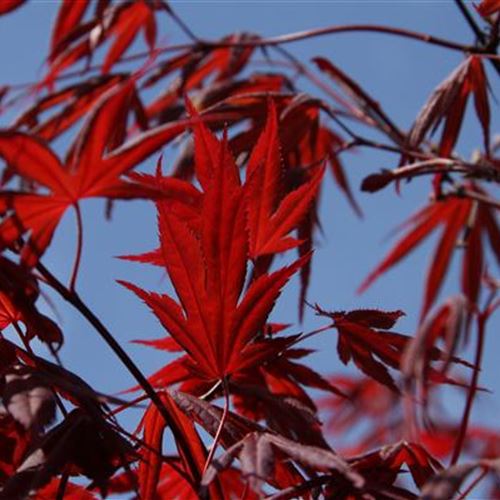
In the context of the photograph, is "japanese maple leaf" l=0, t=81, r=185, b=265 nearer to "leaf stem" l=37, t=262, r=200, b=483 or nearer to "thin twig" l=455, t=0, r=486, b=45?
"leaf stem" l=37, t=262, r=200, b=483

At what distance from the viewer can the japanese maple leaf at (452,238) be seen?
3.83 feet

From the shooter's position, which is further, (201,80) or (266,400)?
(201,80)

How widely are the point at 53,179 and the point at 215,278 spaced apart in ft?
0.39

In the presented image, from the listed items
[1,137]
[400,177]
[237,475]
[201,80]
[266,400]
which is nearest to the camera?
[1,137]

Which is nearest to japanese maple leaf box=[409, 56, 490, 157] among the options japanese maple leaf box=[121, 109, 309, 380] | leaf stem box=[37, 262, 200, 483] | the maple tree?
the maple tree

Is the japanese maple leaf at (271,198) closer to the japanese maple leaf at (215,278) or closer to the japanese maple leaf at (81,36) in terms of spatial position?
the japanese maple leaf at (215,278)

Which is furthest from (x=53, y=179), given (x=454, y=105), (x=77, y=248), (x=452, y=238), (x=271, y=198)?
(x=452, y=238)

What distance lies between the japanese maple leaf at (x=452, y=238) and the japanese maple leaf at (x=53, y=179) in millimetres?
640

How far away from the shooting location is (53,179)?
53 cm

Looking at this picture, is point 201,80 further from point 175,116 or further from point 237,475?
point 237,475

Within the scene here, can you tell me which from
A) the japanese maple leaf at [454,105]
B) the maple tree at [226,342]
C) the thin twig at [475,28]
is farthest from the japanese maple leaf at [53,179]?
the thin twig at [475,28]

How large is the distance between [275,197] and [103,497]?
0.24 metres

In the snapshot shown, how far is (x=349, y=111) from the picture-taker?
1.22 meters

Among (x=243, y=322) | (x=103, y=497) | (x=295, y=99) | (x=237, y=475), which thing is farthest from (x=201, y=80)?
(x=103, y=497)
